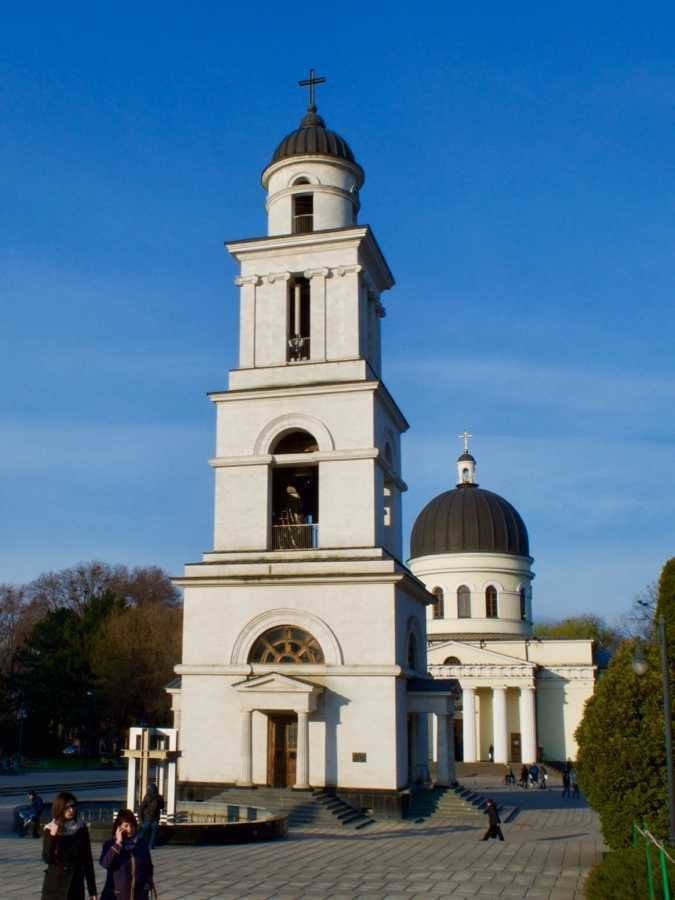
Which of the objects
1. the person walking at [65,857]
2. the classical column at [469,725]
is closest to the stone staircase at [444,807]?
the person walking at [65,857]

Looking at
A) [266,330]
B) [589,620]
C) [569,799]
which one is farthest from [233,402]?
[589,620]

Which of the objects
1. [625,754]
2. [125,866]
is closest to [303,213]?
[625,754]

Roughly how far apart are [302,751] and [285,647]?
2.89 m

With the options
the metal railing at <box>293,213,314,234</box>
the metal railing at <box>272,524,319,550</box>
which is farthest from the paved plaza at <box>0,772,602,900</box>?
the metal railing at <box>293,213,314,234</box>

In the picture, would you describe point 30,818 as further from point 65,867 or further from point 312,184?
point 312,184

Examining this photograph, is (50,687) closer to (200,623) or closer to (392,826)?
(200,623)

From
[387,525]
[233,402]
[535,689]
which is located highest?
[233,402]

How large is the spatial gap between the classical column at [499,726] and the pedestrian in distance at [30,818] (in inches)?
1281

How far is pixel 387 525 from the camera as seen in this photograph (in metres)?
30.6

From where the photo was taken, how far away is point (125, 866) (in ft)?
30.7

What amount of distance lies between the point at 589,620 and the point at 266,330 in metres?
76.7

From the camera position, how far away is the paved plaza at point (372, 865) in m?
15.8

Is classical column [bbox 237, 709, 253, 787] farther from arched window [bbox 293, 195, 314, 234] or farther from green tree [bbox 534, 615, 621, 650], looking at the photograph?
green tree [bbox 534, 615, 621, 650]

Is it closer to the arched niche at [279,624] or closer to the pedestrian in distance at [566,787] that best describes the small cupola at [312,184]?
→ the arched niche at [279,624]
